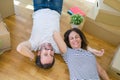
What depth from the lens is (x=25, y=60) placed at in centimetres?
172

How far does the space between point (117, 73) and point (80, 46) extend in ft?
1.31

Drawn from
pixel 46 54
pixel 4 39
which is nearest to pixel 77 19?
pixel 46 54

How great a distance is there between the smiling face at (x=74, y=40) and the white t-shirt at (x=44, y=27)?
0.15 metres

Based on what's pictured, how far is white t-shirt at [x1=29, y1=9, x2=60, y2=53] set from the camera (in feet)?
5.57

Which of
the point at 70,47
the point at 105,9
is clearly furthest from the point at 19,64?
the point at 105,9

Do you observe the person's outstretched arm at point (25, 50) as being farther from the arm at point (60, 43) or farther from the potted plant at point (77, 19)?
the potted plant at point (77, 19)

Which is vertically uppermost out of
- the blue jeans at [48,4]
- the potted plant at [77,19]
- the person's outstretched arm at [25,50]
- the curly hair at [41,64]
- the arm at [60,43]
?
the blue jeans at [48,4]

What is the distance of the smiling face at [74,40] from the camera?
5.40 ft

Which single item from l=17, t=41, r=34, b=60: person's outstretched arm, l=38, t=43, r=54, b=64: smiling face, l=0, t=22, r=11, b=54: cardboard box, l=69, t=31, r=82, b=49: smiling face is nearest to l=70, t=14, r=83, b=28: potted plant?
l=69, t=31, r=82, b=49: smiling face

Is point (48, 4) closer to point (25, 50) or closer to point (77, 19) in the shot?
point (77, 19)

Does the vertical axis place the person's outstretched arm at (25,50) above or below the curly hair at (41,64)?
above

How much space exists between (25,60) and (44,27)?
0.35 m

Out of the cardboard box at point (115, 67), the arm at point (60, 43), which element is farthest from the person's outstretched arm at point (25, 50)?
the cardboard box at point (115, 67)

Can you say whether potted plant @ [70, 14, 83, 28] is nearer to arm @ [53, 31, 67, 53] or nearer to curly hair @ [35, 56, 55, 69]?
arm @ [53, 31, 67, 53]
